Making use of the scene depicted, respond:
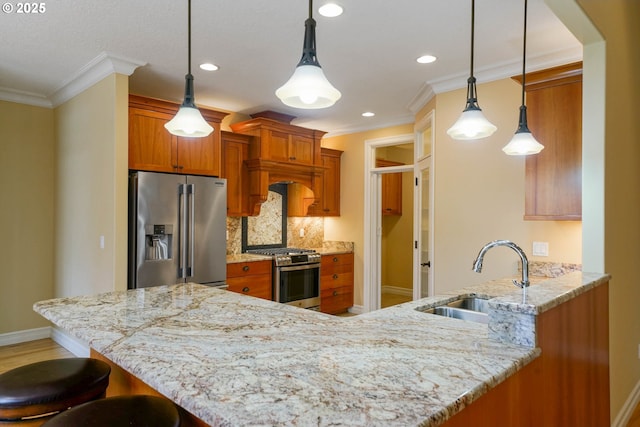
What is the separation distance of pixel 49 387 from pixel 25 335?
382 cm

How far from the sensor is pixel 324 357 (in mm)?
1163

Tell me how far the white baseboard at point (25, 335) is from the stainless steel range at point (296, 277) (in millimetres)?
2361

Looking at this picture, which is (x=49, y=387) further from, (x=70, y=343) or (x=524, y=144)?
(x=70, y=343)

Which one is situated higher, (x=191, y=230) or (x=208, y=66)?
(x=208, y=66)

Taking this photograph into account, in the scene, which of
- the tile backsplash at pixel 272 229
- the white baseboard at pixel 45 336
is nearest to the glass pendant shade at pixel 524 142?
the tile backsplash at pixel 272 229

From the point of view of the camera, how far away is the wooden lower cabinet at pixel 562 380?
3.85 feet

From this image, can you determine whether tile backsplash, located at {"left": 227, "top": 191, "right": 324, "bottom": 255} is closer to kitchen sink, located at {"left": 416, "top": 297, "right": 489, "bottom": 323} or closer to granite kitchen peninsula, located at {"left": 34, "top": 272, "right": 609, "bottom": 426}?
granite kitchen peninsula, located at {"left": 34, "top": 272, "right": 609, "bottom": 426}

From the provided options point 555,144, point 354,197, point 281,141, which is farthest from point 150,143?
point 555,144

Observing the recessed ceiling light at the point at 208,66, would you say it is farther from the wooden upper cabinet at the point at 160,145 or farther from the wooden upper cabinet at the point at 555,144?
the wooden upper cabinet at the point at 555,144

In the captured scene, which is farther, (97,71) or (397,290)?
(397,290)

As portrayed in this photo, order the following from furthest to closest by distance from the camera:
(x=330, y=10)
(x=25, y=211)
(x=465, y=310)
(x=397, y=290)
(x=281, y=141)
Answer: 1. (x=397, y=290)
2. (x=281, y=141)
3. (x=25, y=211)
4. (x=330, y=10)
5. (x=465, y=310)

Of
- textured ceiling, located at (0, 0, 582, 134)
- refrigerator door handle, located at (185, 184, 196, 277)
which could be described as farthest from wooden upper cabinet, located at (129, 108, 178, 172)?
textured ceiling, located at (0, 0, 582, 134)

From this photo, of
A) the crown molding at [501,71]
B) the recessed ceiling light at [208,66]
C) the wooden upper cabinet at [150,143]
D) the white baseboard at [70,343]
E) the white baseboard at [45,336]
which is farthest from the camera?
the white baseboard at [45,336]

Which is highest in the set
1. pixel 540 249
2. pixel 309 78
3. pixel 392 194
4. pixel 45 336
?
pixel 309 78
